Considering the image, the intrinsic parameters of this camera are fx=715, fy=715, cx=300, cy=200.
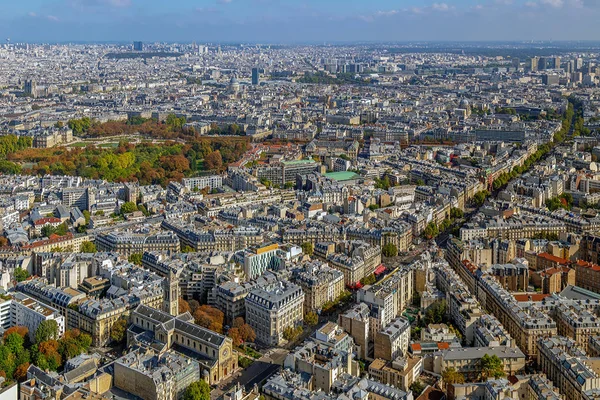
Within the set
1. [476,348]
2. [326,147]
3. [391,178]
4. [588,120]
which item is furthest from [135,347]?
[588,120]

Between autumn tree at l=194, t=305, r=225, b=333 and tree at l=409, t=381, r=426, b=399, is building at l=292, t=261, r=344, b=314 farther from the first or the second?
tree at l=409, t=381, r=426, b=399

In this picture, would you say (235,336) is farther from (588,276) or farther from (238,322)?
(588,276)

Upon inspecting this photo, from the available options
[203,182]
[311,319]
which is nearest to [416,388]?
[311,319]

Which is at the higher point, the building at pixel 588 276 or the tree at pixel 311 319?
the building at pixel 588 276

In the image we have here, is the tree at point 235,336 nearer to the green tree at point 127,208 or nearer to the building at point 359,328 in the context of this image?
the building at point 359,328

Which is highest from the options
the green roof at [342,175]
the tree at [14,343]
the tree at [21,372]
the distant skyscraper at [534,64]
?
the distant skyscraper at [534,64]

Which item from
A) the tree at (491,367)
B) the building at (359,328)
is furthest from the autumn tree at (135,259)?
the tree at (491,367)
